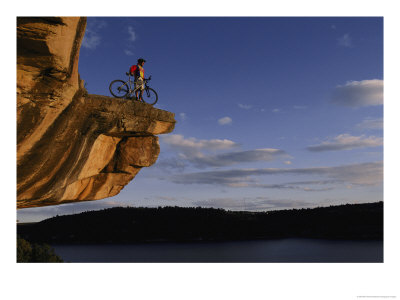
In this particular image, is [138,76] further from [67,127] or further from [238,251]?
[238,251]

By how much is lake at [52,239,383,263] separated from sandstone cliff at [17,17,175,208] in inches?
1837

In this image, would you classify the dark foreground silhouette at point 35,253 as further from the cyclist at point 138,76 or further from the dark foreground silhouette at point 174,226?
the dark foreground silhouette at point 174,226

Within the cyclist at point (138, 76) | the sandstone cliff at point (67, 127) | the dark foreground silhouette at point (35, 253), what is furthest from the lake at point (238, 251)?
the cyclist at point (138, 76)

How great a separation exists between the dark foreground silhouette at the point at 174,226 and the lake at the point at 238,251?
182 centimetres

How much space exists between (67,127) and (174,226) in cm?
6014

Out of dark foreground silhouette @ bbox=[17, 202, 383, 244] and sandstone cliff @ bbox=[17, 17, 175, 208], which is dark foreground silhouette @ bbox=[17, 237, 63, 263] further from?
dark foreground silhouette @ bbox=[17, 202, 383, 244]

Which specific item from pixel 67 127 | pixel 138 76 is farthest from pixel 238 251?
pixel 67 127

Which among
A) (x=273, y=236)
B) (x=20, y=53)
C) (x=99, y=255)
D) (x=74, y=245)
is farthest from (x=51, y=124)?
(x=99, y=255)

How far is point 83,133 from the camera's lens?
11.0 metres

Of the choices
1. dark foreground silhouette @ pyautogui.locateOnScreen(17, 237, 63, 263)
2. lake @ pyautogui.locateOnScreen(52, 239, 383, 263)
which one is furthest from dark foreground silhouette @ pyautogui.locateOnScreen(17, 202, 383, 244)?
dark foreground silhouette @ pyautogui.locateOnScreen(17, 237, 63, 263)

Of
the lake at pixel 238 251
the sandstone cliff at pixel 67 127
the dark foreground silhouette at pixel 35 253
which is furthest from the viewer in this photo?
the lake at pixel 238 251

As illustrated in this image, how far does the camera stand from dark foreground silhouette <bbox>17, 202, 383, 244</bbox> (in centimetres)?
5969

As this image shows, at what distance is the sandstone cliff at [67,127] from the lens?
7547mm
